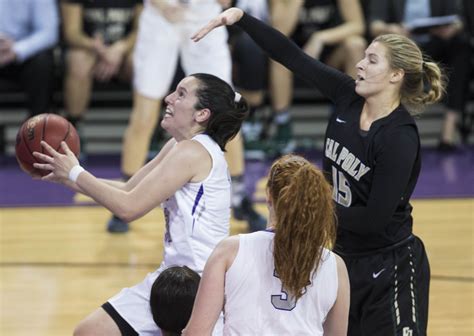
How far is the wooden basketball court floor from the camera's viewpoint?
200 inches

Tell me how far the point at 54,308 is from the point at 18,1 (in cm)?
382

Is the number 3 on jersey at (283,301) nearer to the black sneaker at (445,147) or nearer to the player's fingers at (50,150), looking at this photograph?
the player's fingers at (50,150)

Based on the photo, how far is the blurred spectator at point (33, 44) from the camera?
8305 millimetres

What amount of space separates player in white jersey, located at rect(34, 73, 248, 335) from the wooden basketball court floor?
1063 mm

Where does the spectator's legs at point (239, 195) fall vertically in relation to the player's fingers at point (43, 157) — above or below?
below

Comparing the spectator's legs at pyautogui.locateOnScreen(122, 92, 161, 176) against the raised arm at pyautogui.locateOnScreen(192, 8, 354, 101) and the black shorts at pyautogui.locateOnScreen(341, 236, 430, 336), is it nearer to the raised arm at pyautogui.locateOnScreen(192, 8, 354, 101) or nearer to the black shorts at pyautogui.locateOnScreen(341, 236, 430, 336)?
the raised arm at pyautogui.locateOnScreen(192, 8, 354, 101)

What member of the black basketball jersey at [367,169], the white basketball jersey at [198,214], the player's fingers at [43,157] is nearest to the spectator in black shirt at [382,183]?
the black basketball jersey at [367,169]

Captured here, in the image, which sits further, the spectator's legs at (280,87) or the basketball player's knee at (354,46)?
the spectator's legs at (280,87)

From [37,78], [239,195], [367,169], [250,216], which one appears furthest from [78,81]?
[367,169]

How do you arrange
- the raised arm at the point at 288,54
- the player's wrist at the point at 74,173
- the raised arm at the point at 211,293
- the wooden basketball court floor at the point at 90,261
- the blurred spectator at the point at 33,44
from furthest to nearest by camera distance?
the blurred spectator at the point at 33,44 < the wooden basketball court floor at the point at 90,261 < the raised arm at the point at 288,54 < the player's wrist at the point at 74,173 < the raised arm at the point at 211,293

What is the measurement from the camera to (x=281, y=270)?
3.00 metres

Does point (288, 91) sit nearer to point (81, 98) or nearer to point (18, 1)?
point (81, 98)

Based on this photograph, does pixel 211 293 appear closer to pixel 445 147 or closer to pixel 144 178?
pixel 144 178

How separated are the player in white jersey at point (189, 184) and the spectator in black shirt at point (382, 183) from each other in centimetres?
28
